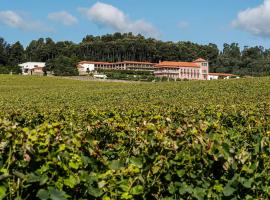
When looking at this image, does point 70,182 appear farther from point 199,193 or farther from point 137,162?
point 199,193

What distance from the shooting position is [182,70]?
176 metres

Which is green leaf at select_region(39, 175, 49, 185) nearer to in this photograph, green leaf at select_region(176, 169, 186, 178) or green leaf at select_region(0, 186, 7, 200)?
green leaf at select_region(0, 186, 7, 200)

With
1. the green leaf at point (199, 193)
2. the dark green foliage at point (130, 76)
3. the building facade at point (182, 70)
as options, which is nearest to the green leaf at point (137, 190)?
the green leaf at point (199, 193)

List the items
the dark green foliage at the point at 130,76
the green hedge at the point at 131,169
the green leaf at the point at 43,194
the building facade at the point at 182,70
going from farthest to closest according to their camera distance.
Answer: the building facade at the point at 182,70
the dark green foliage at the point at 130,76
the green hedge at the point at 131,169
the green leaf at the point at 43,194

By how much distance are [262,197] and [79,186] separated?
1.74m

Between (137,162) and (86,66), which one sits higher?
(86,66)

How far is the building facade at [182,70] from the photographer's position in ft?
571

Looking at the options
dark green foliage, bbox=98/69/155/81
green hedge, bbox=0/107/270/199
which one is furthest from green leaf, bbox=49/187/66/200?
dark green foliage, bbox=98/69/155/81

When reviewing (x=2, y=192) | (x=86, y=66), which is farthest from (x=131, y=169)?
(x=86, y=66)

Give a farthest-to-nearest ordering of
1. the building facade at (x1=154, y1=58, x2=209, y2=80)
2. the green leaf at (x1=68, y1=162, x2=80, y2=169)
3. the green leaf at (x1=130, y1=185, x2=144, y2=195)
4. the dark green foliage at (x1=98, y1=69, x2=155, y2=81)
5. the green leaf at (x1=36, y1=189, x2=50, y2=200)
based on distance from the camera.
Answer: the building facade at (x1=154, y1=58, x2=209, y2=80), the dark green foliage at (x1=98, y1=69, x2=155, y2=81), the green leaf at (x1=130, y1=185, x2=144, y2=195), the green leaf at (x1=68, y1=162, x2=80, y2=169), the green leaf at (x1=36, y1=189, x2=50, y2=200)

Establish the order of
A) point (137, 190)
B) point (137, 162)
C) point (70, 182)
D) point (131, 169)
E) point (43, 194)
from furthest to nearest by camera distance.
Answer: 1. point (137, 162)
2. point (131, 169)
3. point (137, 190)
4. point (70, 182)
5. point (43, 194)

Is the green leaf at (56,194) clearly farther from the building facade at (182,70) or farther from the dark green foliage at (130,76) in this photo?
the building facade at (182,70)

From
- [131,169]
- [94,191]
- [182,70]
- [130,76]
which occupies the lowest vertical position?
[130,76]

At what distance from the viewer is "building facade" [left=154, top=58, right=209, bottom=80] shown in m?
174
